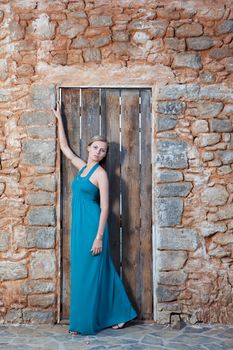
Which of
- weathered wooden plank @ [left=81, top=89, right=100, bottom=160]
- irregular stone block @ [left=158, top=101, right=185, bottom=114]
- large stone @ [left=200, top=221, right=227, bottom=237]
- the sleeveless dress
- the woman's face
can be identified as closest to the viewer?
the sleeveless dress

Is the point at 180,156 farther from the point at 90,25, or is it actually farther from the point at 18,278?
the point at 18,278

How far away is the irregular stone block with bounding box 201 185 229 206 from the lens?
4.26 m

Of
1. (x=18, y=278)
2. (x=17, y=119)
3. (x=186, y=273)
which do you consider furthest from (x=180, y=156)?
(x=18, y=278)

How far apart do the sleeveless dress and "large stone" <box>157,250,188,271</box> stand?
1.54 feet

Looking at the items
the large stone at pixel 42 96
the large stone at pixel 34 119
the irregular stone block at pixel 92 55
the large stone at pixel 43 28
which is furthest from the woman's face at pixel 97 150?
the large stone at pixel 43 28

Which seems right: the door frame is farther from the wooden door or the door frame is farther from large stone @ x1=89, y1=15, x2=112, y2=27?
large stone @ x1=89, y1=15, x2=112, y2=27

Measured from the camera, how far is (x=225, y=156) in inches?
169

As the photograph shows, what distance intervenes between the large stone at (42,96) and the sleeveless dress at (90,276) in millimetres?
860

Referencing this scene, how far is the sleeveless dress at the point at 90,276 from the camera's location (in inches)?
156

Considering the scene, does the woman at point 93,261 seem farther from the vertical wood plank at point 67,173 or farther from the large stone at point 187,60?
the large stone at point 187,60

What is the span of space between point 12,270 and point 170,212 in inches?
67.8

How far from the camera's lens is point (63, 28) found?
4375mm

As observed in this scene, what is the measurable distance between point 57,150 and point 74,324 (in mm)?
1747

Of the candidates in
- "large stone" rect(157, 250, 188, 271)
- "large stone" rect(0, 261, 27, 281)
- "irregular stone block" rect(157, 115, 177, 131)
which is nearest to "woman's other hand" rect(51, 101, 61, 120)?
"irregular stone block" rect(157, 115, 177, 131)
